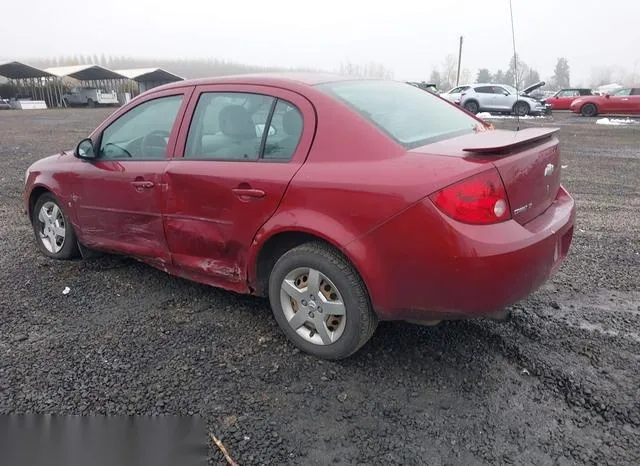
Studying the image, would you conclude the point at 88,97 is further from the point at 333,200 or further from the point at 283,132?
the point at 333,200

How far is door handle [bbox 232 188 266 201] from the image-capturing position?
2.97 meters

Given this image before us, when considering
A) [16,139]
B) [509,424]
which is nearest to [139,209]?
[509,424]

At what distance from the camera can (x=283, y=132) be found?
3041mm

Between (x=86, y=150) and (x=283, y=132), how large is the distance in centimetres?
188

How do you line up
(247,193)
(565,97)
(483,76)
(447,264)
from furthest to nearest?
(483,76), (565,97), (247,193), (447,264)

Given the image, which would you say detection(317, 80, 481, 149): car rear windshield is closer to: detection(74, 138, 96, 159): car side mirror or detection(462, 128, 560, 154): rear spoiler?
detection(462, 128, 560, 154): rear spoiler

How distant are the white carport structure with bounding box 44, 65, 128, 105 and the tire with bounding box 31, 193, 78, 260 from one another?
53289 mm

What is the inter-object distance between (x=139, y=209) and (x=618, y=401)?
3107 millimetres

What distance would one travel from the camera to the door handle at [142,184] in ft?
11.5

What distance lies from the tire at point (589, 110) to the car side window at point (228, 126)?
2697 centimetres

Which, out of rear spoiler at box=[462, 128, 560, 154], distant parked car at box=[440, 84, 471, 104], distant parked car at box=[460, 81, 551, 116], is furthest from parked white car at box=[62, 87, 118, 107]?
rear spoiler at box=[462, 128, 560, 154]

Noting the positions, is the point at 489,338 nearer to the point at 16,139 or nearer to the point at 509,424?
the point at 509,424

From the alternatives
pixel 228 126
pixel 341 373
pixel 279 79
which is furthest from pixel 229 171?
pixel 341 373

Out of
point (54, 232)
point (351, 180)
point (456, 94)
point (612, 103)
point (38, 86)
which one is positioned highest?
point (38, 86)
